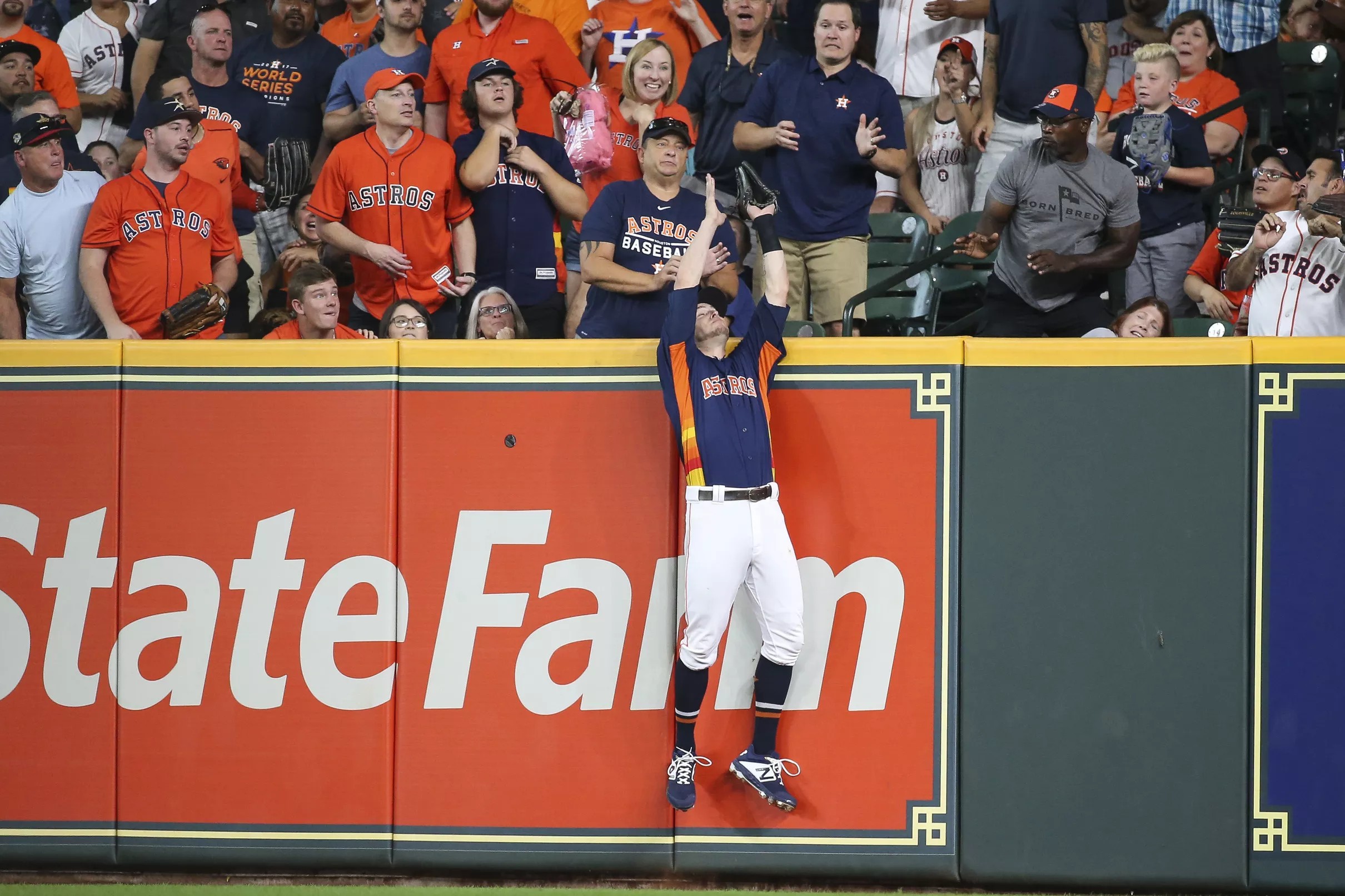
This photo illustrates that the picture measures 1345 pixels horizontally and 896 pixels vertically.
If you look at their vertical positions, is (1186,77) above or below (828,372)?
above

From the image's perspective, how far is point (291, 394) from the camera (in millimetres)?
5652

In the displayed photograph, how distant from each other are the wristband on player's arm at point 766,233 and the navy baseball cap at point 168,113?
374cm

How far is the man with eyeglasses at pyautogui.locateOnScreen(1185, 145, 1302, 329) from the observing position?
24.1 feet

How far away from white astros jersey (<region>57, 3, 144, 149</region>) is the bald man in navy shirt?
16.3 feet

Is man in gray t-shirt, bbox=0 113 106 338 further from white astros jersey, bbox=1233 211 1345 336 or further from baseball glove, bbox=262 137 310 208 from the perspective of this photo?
white astros jersey, bbox=1233 211 1345 336

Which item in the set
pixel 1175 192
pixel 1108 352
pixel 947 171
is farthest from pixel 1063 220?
pixel 947 171

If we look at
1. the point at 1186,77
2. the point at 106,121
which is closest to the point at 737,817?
the point at 1186,77

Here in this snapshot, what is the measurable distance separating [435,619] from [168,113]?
3.79 m

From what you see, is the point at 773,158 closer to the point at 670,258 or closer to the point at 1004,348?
the point at 670,258

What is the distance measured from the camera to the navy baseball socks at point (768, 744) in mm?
5379

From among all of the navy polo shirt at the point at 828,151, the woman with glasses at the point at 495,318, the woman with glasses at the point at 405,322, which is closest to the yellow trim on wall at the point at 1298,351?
the navy polo shirt at the point at 828,151

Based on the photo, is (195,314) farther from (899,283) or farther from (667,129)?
(899,283)

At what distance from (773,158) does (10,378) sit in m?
4.64

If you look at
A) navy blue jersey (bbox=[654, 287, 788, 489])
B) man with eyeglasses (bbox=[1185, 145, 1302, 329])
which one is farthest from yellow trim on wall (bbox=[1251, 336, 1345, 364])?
navy blue jersey (bbox=[654, 287, 788, 489])
